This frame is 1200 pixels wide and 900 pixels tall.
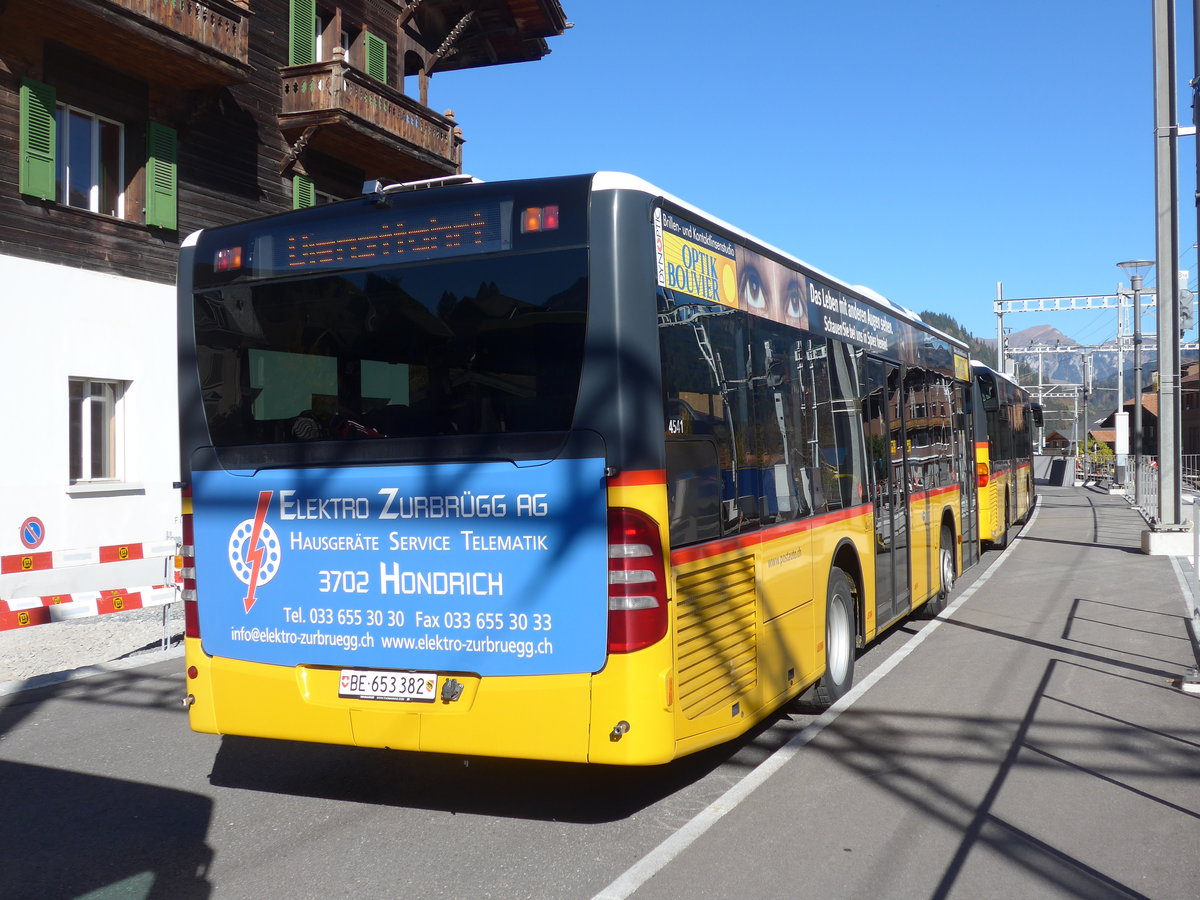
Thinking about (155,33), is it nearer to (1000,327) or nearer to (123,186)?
(123,186)

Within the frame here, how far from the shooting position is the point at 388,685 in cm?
511

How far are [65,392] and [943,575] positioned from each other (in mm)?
11606

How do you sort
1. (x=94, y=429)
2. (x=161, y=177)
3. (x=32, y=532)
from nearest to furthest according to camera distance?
(x=32, y=532)
(x=94, y=429)
(x=161, y=177)

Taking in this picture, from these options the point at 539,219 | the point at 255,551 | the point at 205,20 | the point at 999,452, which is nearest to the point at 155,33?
the point at 205,20

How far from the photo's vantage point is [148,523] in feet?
54.5

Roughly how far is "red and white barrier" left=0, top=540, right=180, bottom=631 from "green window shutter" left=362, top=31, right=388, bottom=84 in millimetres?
14679

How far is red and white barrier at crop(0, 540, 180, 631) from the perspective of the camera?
944cm

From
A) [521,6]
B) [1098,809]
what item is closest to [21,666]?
[1098,809]

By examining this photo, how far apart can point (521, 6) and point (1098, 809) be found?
23.7 metres

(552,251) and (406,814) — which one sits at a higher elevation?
(552,251)

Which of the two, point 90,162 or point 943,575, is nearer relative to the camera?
point 943,575

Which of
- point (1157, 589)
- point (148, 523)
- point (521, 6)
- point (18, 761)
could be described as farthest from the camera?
point (521, 6)

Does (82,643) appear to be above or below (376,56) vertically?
below

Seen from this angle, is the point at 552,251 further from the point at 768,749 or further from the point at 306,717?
the point at 768,749
